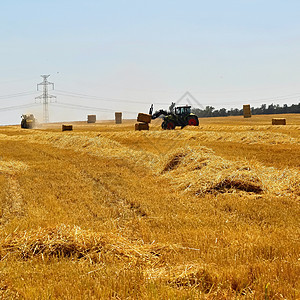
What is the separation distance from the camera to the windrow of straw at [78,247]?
586cm

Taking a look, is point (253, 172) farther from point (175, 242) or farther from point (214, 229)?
point (175, 242)

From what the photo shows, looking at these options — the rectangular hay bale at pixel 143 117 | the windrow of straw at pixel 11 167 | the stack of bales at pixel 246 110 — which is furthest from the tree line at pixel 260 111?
the windrow of straw at pixel 11 167

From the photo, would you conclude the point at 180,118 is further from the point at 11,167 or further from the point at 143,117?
the point at 11,167

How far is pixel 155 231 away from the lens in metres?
7.26

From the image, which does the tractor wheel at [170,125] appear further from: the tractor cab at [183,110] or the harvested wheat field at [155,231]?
the harvested wheat field at [155,231]

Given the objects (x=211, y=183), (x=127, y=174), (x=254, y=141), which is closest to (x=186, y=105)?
(x=254, y=141)

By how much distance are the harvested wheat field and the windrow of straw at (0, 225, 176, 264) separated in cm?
2

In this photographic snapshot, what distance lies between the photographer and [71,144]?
92.6 feet

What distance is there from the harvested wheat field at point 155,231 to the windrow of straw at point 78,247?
0.02 meters

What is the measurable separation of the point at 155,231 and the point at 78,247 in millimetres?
1687

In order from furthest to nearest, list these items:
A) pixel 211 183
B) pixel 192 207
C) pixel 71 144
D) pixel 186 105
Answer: pixel 186 105
pixel 71 144
pixel 211 183
pixel 192 207

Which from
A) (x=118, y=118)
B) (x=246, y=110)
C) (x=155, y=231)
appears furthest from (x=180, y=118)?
(x=118, y=118)

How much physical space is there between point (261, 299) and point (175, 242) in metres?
2.38

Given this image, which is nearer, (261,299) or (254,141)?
(261,299)
